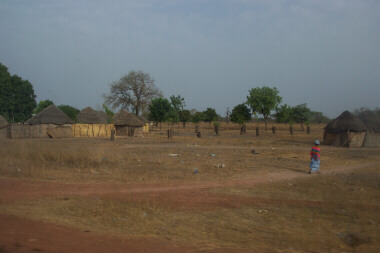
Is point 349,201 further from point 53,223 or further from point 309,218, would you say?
point 53,223

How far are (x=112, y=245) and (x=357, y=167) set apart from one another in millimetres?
12331

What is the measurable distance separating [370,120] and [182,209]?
23638 mm

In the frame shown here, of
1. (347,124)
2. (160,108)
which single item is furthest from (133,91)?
(347,124)

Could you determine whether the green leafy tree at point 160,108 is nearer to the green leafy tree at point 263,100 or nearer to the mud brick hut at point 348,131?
the green leafy tree at point 263,100

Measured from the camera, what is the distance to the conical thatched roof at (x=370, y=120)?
24517 millimetres

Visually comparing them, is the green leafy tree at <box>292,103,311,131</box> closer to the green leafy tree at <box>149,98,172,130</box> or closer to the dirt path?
the green leafy tree at <box>149,98,172,130</box>

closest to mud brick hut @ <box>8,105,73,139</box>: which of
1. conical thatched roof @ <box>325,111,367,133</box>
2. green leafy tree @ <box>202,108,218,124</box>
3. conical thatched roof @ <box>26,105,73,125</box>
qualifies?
conical thatched roof @ <box>26,105,73,125</box>

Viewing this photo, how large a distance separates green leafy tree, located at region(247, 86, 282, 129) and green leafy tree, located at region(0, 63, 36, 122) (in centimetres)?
3784

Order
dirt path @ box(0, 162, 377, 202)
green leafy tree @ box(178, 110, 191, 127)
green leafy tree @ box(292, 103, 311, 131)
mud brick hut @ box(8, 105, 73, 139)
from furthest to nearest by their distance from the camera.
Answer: green leafy tree @ box(178, 110, 191, 127) < green leafy tree @ box(292, 103, 311, 131) < mud brick hut @ box(8, 105, 73, 139) < dirt path @ box(0, 162, 377, 202)

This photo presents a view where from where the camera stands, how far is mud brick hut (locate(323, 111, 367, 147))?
77.0 ft

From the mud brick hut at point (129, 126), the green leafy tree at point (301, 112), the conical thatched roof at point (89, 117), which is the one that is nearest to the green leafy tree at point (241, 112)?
the green leafy tree at point (301, 112)

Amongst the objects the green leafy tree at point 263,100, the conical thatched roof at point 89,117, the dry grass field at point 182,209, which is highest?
the green leafy tree at point 263,100

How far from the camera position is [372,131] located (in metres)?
24.4

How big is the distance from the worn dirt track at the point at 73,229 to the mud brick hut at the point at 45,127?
24036 millimetres
